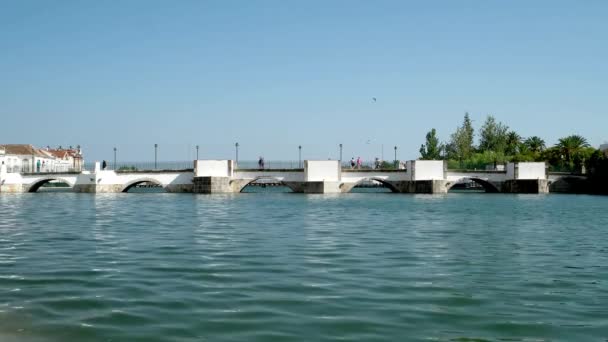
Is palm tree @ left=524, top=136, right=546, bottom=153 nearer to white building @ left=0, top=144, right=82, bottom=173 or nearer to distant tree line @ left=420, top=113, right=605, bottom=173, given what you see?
distant tree line @ left=420, top=113, right=605, bottom=173

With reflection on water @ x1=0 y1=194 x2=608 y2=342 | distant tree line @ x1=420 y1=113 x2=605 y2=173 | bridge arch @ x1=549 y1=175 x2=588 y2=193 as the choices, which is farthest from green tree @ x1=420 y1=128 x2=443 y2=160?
reflection on water @ x1=0 y1=194 x2=608 y2=342

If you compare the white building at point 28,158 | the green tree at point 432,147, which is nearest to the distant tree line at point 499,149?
the green tree at point 432,147

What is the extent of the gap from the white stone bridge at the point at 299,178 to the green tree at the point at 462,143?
37.3 metres

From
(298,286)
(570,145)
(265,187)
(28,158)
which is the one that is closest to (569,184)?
(570,145)

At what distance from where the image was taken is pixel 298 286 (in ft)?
37.8

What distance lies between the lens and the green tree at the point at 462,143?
112875 mm

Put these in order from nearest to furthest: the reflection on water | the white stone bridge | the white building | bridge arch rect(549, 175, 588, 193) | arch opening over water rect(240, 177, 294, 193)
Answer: the reflection on water, the white stone bridge, bridge arch rect(549, 175, 588, 193), arch opening over water rect(240, 177, 294, 193), the white building

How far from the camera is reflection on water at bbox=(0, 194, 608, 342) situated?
8469mm

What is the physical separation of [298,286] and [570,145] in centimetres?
9437

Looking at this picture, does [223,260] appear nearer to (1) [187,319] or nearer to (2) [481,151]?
(1) [187,319]

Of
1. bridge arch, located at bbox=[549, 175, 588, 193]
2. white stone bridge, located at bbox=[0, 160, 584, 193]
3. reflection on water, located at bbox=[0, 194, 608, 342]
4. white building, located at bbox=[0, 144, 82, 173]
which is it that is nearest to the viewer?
reflection on water, located at bbox=[0, 194, 608, 342]

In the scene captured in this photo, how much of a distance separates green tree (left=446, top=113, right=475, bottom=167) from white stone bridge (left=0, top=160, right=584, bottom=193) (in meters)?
37.3

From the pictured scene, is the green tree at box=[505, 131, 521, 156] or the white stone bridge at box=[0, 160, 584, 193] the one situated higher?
the green tree at box=[505, 131, 521, 156]

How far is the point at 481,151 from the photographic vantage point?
11550 centimetres
